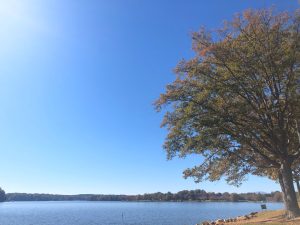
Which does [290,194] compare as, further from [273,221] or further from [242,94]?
[242,94]

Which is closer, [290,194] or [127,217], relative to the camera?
[290,194]

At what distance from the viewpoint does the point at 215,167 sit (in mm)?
26484

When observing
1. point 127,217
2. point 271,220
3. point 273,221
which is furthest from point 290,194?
point 127,217

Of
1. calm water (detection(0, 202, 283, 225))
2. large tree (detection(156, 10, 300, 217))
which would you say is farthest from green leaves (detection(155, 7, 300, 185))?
calm water (detection(0, 202, 283, 225))

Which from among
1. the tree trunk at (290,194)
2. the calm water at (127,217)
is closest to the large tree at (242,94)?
the tree trunk at (290,194)

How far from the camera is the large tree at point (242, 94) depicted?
70.6 ft

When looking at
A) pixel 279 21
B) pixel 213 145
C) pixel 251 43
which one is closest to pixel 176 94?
pixel 213 145

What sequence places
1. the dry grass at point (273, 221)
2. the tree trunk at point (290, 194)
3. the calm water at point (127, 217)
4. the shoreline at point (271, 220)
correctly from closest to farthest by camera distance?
the dry grass at point (273, 221) → the shoreline at point (271, 220) → the tree trunk at point (290, 194) → the calm water at point (127, 217)

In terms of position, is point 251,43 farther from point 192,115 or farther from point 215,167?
point 215,167

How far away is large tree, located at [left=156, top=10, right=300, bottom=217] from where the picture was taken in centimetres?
2152

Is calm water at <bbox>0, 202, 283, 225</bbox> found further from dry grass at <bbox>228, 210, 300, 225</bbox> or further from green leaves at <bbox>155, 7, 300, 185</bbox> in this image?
green leaves at <bbox>155, 7, 300, 185</bbox>

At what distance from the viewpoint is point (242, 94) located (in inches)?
901

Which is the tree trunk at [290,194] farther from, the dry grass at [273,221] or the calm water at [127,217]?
the calm water at [127,217]

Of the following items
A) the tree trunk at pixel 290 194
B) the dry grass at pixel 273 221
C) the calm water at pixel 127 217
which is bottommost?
the dry grass at pixel 273 221
